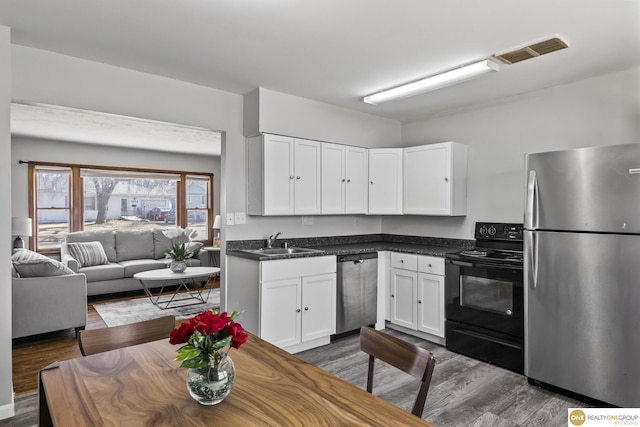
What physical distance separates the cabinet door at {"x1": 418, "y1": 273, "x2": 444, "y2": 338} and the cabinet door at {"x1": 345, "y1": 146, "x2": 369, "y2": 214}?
1.05 meters

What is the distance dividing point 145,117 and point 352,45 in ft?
5.95

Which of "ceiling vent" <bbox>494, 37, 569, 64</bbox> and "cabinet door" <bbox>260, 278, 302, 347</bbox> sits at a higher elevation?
"ceiling vent" <bbox>494, 37, 569, 64</bbox>

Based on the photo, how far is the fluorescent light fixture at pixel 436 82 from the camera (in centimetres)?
283

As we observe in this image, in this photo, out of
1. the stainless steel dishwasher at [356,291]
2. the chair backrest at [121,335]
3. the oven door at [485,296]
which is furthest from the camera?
the stainless steel dishwasher at [356,291]

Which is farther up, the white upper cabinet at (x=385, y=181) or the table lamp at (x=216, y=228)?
the white upper cabinet at (x=385, y=181)

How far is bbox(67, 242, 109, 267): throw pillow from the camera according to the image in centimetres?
568

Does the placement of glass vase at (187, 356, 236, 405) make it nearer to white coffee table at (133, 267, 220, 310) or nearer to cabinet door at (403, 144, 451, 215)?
cabinet door at (403, 144, 451, 215)

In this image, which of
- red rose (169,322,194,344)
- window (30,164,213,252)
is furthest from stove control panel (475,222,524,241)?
window (30,164,213,252)

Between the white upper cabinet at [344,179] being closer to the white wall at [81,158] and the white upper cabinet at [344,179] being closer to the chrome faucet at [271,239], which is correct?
the chrome faucet at [271,239]

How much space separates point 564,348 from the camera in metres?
2.63

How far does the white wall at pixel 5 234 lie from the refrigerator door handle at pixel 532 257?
3585 mm

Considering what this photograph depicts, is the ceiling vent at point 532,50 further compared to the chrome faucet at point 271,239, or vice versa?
the chrome faucet at point 271,239

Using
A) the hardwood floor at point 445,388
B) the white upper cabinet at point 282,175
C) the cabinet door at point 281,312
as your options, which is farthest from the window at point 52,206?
the cabinet door at point 281,312

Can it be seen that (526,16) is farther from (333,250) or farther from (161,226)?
(161,226)
